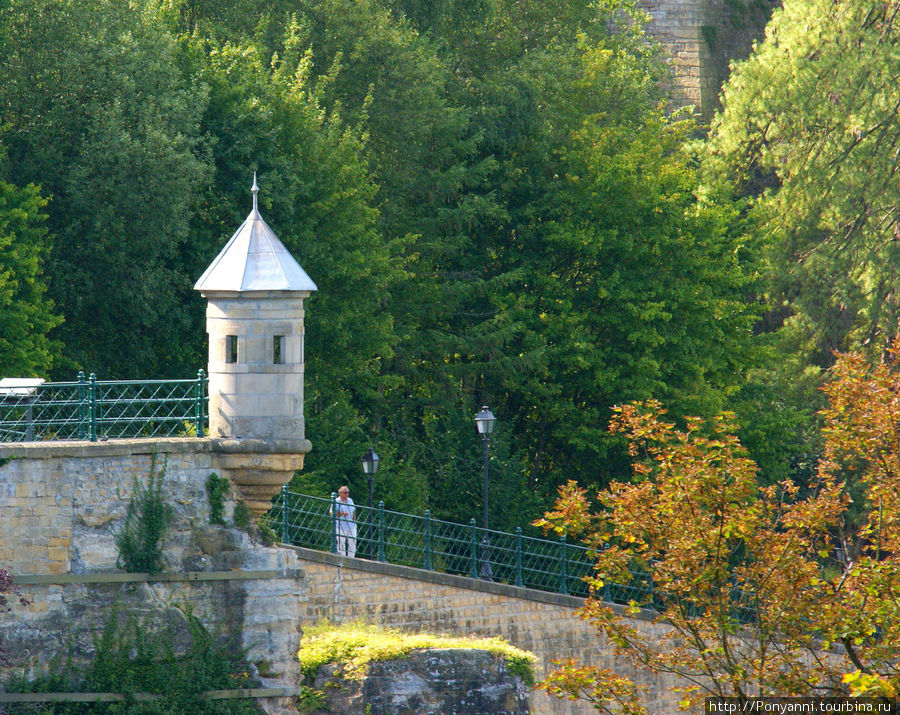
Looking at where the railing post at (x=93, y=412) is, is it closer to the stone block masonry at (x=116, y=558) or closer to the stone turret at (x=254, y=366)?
the stone block masonry at (x=116, y=558)

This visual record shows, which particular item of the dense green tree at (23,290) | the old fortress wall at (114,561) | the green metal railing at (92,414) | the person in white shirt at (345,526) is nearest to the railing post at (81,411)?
the green metal railing at (92,414)

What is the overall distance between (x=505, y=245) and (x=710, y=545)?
19237 millimetres

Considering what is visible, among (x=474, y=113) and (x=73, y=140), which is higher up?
(x=474, y=113)

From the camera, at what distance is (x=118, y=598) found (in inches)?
748

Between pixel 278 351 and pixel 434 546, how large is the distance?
7231 millimetres

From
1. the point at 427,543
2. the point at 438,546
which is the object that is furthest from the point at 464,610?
the point at 438,546

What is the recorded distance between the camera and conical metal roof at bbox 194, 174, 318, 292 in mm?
19469

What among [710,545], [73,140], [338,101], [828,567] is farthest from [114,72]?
[828,567]

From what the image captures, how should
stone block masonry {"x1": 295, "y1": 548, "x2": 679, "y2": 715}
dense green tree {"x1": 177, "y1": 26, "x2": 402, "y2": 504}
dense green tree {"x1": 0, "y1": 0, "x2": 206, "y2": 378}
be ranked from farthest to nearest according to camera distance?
dense green tree {"x1": 177, "y1": 26, "x2": 402, "y2": 504} → dense green tree {"x1": 0, "y1": 0, "x2": 206, "y2": 378} → stone block masonry {"x1": 295, "y1": 548, "x2": 679, "y2": 715}

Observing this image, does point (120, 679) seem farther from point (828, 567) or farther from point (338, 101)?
point (828, 567)

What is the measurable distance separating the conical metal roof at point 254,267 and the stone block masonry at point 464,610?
4194mm

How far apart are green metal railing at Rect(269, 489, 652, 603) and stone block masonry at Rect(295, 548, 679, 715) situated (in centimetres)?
47

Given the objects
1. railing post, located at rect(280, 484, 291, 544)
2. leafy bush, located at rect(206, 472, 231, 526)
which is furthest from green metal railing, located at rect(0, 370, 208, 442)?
railing post, located at rect(280, 484, 291, 544)

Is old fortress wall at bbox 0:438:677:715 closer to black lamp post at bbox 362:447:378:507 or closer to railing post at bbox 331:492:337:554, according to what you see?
railing post at bbox 331:492:337:554
